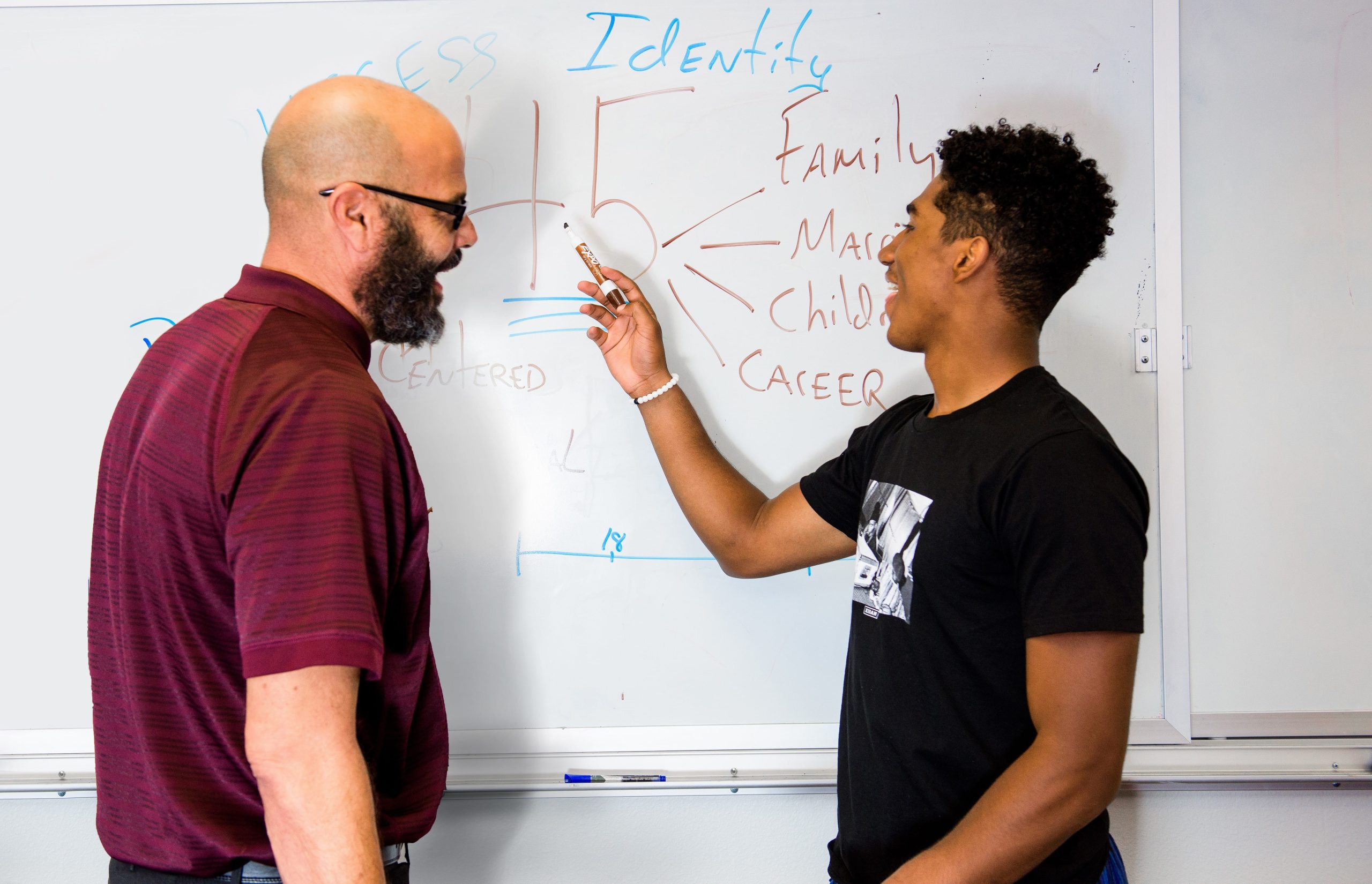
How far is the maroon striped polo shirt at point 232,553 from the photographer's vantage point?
698 mm

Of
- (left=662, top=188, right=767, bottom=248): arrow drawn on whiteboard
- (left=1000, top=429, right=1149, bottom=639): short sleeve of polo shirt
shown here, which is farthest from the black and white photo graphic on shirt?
(left=662, top=188, right=767, bottom=248): arrow drawn on whiteboard

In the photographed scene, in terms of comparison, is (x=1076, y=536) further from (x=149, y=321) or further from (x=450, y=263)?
(x=149, y=321)

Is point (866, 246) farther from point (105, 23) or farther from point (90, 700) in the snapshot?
point (90, 700)

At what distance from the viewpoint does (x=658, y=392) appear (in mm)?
1231

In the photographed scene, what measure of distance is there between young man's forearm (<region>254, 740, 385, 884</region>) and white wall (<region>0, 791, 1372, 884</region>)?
0.65m

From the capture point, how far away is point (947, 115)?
1273mm

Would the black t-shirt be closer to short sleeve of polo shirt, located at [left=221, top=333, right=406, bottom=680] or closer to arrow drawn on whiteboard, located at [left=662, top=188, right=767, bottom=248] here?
arrow drawn on whiteboard, located at [left=662, top=188, right=767, bottom=248]

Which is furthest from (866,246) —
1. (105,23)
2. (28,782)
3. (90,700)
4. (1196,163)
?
(28,782)

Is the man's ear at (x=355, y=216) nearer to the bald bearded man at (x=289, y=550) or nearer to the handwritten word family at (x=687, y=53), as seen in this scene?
the bald bearded man at (x=289, y=550)

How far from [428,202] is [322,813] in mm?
599

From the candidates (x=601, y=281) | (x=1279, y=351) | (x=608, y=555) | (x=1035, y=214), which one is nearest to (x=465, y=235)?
(x=601, y=281)

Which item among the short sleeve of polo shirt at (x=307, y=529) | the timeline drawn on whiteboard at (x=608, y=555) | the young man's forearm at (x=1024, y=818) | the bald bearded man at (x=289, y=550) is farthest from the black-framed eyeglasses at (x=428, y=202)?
the young man's forearm at (x=1024, y=818)

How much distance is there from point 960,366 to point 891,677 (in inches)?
14.3

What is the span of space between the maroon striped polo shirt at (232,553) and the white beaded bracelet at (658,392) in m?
0.45
